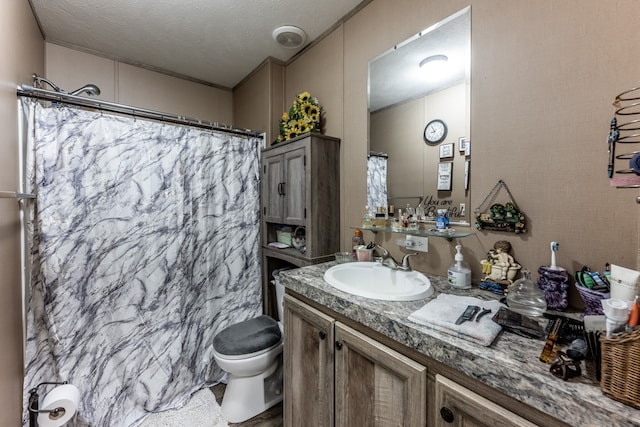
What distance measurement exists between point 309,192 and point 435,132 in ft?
2.61

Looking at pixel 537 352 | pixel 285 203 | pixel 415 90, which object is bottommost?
pixel 537 352

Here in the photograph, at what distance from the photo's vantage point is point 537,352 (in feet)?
2.15

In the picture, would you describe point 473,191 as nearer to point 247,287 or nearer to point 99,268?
point 247,287

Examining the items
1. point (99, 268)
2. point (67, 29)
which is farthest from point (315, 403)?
point (67, 29)

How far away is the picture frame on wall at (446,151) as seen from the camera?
1276mm

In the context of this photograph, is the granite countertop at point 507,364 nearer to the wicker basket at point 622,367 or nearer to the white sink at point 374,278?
the wicker basket at point 622,367

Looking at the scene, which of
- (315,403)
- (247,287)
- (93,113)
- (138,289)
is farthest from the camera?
(247,287)

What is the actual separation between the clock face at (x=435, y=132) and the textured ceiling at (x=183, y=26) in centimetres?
98

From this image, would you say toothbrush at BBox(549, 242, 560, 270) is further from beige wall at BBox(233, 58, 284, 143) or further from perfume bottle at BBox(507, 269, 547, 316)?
beige wall at BBox(233, 58, 284, 143)

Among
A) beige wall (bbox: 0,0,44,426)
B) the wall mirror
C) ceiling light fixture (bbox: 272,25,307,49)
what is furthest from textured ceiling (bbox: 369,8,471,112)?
beige wall (bbox: 0,0,44,426)

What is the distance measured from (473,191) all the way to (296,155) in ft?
3.59

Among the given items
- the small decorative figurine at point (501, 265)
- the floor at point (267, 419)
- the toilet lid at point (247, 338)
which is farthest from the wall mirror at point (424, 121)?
the floor at point (267, 419)

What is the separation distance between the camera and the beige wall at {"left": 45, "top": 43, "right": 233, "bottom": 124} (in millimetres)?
2086

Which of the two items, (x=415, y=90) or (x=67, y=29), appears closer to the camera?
(x=415, y=90)
